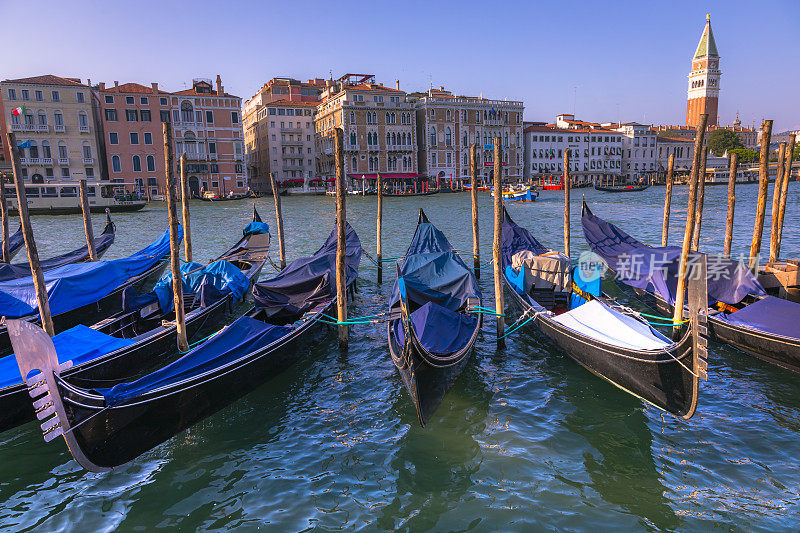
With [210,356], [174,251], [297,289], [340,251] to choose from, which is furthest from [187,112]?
[210,356]

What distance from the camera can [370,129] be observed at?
4566 cm

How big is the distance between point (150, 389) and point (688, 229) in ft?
20.8

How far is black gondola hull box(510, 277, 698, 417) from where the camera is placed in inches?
176

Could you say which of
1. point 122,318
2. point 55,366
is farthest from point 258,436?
point 122,318

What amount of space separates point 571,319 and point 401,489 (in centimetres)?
333

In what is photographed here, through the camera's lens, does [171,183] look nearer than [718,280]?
Yes

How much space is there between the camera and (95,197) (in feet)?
98.1

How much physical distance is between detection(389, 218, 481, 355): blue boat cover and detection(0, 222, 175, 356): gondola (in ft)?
14.8

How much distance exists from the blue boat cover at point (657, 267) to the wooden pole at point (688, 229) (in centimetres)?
21

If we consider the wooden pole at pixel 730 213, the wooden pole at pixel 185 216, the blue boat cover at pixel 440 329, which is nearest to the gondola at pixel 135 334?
the wooden pole at pixel 185 216

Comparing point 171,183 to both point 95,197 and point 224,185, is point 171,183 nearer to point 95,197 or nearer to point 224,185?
point 95,197

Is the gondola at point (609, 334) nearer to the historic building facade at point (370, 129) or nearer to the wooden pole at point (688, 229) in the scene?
the wooden pole at point (688, 229)

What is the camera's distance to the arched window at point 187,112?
3978 centimetres

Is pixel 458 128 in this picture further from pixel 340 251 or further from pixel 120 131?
pixel 340 251
